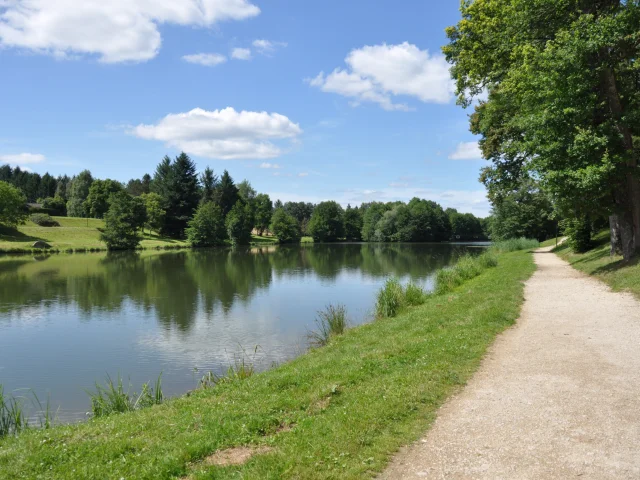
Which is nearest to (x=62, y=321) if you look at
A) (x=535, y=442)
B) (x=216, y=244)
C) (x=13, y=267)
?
(x=535, y=442)

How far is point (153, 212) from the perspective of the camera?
77.2 meters

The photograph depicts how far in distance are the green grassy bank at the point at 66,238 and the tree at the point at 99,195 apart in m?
6.51

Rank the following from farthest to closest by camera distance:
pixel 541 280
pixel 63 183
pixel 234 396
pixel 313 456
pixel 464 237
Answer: pixel 464 237 < pixel 63 183 < pixel 541 280 < pixel 234 396 < pixel 313 456

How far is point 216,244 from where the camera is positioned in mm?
81625

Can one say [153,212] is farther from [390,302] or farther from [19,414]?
[19,414]

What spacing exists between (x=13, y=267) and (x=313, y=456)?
1711 inches

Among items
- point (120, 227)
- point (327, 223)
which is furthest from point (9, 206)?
point (327, 223)

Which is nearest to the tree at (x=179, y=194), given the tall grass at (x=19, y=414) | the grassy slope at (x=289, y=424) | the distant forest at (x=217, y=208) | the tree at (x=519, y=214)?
the distant forest at (x=217, y=208)

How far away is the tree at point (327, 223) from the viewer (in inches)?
4528

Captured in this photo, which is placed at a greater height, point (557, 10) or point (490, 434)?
point (557, 10)

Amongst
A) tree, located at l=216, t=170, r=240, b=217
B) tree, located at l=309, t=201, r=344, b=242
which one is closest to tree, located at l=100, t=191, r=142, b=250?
tree, located at l=216, t=170, r=240, b=217

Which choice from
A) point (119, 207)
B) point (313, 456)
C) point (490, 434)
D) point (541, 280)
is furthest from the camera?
point (119, 207)

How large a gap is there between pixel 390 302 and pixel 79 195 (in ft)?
316

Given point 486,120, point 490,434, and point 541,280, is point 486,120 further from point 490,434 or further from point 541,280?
point 490,434
